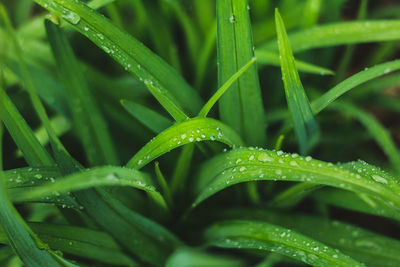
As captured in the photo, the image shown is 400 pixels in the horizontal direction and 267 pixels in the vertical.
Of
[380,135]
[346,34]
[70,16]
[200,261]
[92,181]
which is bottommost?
[200,261]

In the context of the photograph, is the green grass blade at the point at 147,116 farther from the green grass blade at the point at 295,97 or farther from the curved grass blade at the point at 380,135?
the curved grass blade at the point at 380,135

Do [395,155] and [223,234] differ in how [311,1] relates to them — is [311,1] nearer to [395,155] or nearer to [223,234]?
[395,155]

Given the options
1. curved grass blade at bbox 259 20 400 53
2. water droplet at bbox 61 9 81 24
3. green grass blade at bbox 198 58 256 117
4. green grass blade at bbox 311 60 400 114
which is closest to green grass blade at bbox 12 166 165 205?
green grass blade at bbox 198 58 256 117

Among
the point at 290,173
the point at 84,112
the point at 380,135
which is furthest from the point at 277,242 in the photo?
the point at 84,112

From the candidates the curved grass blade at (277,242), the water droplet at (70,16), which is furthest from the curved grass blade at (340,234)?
the water droplet at (70,16)

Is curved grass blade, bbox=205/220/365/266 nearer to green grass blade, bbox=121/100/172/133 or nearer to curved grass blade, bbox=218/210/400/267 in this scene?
curved grass blade, bbox=218/210/400/267

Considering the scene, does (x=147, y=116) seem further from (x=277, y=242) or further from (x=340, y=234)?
(x=340, y=234)

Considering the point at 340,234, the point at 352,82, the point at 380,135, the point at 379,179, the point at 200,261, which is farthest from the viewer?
the point at 380,135
